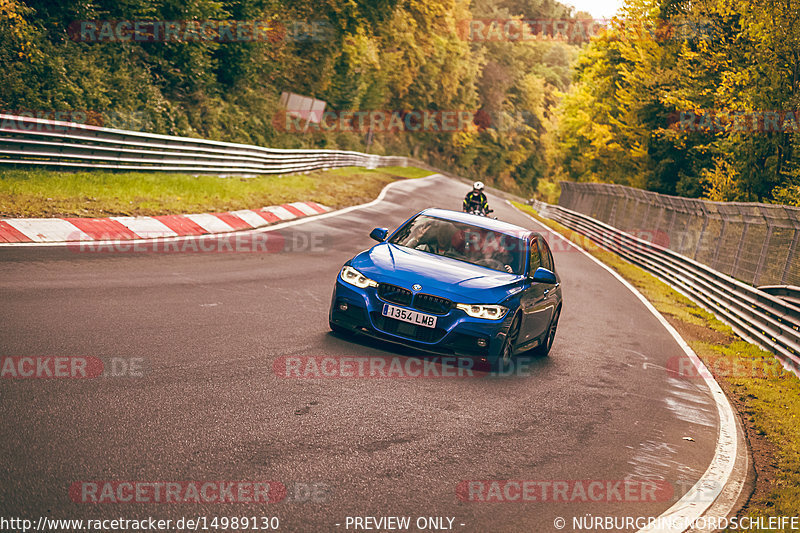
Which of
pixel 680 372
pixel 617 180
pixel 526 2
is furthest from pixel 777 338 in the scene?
pixel 526 2

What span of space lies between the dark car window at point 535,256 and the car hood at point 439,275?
583 millimetres

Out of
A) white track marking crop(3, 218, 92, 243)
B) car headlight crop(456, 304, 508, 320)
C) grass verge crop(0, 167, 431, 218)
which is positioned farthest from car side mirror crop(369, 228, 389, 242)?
grass verge crop(0, 167, 431, 218)

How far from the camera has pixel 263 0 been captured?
130 ft

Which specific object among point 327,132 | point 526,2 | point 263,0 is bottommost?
point 327,132

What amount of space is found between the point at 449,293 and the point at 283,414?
2.75m

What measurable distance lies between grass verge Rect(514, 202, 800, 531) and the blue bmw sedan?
262cm

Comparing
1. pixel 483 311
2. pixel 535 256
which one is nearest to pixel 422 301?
pixel 483 311

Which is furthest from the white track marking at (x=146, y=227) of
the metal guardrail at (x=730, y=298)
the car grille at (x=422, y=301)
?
the metal guardrail at (x=730, y=298)

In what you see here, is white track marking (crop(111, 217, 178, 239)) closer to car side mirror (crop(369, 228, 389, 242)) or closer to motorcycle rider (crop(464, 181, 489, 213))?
car side mirror (crop(369, 228, 389, 242))

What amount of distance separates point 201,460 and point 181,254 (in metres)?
8.41

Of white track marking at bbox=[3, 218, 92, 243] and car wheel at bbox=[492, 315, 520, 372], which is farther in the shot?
white track marking at bbox=[3, 218, 92, 243]

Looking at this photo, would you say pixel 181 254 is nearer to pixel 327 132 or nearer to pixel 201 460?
pixel 201 460

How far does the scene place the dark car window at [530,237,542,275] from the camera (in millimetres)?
9914

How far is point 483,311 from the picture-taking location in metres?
8.46
